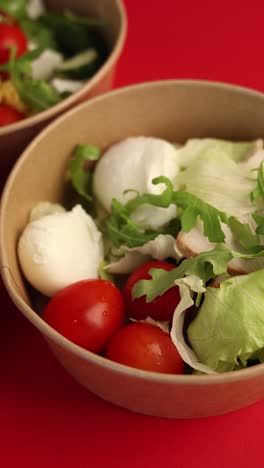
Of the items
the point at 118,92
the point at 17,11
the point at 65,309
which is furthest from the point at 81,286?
the point at 17,11

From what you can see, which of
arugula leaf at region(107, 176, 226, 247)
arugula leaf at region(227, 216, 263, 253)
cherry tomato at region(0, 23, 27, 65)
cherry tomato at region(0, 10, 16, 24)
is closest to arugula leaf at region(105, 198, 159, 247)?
arugula leaf at region(107, 176, 226, 247)

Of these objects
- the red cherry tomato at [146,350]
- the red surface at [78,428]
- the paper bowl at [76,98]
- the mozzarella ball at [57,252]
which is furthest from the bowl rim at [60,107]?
the red cherry tomato at [146,350]

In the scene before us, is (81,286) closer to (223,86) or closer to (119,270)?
(119,270)

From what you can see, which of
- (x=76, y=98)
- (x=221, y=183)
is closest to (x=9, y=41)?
(x=76, y=98)

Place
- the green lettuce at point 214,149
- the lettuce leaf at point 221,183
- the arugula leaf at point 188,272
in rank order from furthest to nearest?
the green lettuce at point 214,149 < the lettuce leaf at point 221,183 < the arugula leaf at point 188,272

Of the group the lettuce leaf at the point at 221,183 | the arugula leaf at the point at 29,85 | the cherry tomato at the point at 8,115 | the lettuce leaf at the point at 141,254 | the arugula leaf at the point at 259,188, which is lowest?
the lettuce leaf at the point at 141,254

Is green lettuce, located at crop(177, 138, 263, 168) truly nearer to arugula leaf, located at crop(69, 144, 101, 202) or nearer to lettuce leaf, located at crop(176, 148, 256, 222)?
lettuce leaf, located at crop(176, 148, 256, 222)

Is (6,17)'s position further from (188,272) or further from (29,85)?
(188,272)

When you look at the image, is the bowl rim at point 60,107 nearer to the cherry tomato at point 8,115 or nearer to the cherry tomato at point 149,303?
the cherry tomato at point 8,115
